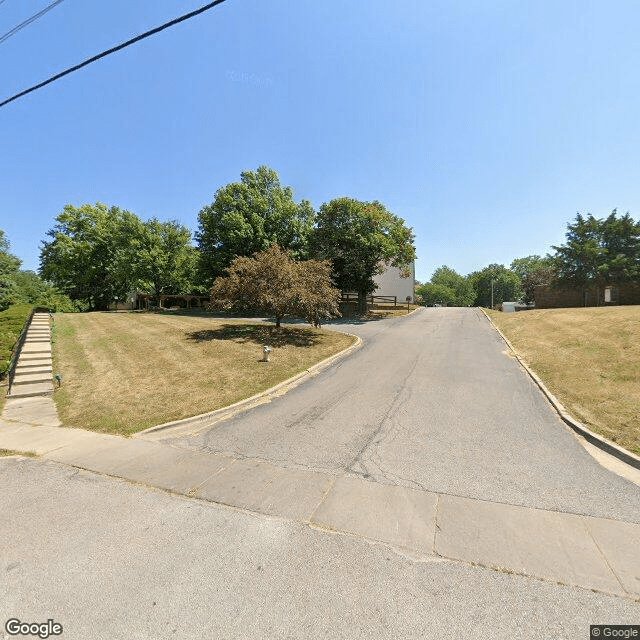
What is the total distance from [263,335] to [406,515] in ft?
45.7

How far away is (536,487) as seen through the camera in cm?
462

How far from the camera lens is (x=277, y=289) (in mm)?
15922

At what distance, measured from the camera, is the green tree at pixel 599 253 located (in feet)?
105

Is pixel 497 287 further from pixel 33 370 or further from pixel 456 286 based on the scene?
pixel 33 370

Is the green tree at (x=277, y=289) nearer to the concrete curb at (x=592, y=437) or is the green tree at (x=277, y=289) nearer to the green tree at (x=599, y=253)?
the concrete curb at (x=592, y=437)

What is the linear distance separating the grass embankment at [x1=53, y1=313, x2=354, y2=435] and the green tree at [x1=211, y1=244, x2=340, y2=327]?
5.94ft

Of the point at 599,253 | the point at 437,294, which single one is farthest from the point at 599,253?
the point at 437,294

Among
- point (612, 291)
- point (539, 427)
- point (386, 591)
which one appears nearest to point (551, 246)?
point (612, 291)

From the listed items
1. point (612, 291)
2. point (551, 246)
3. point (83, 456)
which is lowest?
point (83, 456)

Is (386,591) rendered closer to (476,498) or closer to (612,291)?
(476,498)

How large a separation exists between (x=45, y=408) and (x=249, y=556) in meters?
8.15

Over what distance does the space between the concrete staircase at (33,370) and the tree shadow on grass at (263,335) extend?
5941 mm

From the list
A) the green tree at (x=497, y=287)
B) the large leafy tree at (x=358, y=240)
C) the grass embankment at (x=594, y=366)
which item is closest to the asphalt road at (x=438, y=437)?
the grass embankment at (x=594, y=366)

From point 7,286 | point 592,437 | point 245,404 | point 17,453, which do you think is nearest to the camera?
point 17,453
